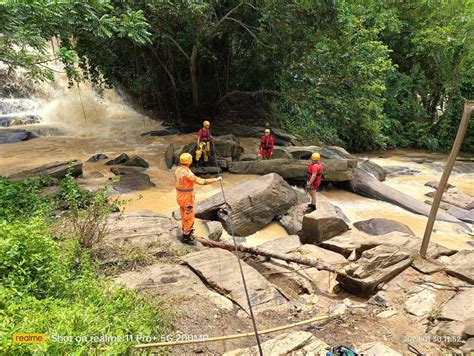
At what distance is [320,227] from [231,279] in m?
2.89

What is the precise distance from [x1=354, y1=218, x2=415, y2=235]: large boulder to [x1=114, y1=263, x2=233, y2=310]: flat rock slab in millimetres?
5306

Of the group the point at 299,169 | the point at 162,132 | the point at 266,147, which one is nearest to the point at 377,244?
the point at 299,169

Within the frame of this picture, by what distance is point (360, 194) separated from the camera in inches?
441

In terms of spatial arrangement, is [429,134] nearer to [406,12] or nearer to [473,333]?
[406,12]

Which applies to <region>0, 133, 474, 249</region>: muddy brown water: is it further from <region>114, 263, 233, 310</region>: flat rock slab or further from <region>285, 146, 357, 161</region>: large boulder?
<region>114, 263, 233, 310</region>: flat rock slab

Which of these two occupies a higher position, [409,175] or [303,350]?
[303,350]

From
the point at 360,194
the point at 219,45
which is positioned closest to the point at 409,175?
the point at 360,194

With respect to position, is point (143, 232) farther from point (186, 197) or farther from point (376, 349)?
point (376, 349)

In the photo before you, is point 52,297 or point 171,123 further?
point 171,123

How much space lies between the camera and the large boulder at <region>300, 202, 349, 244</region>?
277 inches

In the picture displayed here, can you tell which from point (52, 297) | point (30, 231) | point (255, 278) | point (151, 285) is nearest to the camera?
point (52, 297)

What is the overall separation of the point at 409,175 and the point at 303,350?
1300 cm

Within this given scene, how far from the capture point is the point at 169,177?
36.4ft

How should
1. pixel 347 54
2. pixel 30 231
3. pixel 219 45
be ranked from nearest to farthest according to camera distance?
pixel 30 231 → pixel 347 54 → pixel 219 45
